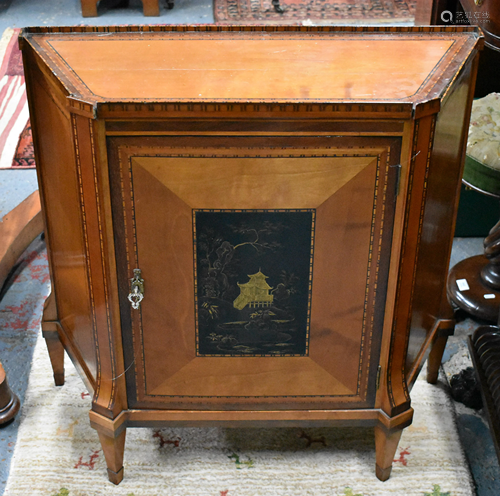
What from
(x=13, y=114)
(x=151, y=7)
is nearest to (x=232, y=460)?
(x=13, y=114)

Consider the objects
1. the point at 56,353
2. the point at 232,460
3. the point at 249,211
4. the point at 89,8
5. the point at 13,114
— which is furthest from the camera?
the point at 89,8

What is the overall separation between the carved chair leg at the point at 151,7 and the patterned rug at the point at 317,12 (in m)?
0.34

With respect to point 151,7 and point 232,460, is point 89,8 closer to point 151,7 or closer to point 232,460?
point 151,7

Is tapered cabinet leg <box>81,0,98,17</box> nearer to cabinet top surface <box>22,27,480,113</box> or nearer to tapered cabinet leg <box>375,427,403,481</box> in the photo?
cabinet top surface <box>22,27,480,113</box>

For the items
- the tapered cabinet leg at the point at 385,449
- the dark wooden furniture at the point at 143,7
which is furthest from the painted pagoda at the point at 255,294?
the dark wooden furniture at the point at 143,7

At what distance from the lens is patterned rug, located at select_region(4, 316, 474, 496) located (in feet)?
4.78

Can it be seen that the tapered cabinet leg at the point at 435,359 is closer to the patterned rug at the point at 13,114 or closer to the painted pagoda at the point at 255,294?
the painted pagoda at the point at 255,294

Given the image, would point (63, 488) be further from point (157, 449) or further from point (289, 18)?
point (289, 18)

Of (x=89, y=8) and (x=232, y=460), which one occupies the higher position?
(x=89, y=8)

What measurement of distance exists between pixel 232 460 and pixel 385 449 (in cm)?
35

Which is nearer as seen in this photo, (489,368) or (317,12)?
(489,368)

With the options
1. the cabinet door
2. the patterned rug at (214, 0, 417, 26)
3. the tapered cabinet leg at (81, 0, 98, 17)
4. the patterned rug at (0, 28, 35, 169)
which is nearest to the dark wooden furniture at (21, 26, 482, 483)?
the cabinet door

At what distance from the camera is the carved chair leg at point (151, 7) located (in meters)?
3.84

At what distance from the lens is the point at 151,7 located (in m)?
3.86
